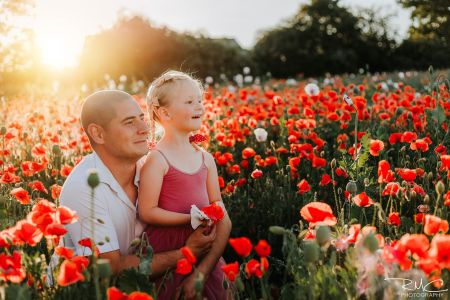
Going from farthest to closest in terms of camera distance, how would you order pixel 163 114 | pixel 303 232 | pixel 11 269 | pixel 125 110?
1. pixel 163 114
2. pixel 125 110
3. pixel 303 232
4. pixel 11 269

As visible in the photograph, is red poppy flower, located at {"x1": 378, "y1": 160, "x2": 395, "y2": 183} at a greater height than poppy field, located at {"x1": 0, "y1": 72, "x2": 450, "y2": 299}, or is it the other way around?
red poppy flower, located at {"x1": 378, "y1": 160, "x2": 395, "y2": 183}

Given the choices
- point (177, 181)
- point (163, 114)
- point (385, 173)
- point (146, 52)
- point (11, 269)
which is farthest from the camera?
point (146, 52)

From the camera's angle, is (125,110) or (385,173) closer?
(385,173)

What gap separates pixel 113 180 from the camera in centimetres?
290

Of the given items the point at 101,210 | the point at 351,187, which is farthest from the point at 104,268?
the point at 351,187

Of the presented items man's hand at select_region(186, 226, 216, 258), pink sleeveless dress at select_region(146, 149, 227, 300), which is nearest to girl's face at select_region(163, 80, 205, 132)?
pink sleeveless dress at select_region(146, 149, 227, 300)

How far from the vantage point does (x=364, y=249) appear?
1.86 m

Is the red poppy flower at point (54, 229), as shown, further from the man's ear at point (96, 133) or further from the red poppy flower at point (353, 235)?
the red poppy flower at point (353, 235)

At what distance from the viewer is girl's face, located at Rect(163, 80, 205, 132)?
10.3ft

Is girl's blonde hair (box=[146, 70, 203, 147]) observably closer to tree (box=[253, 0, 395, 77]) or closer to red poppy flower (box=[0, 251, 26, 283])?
red poppy flower (box=[0, 251, 26, 283])

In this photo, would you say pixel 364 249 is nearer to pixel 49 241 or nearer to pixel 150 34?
pixel 49 241

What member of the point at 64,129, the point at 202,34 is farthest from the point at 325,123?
the point at 202,34

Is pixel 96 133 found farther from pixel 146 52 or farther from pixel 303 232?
pixel 146 52

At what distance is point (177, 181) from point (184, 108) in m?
0.41
